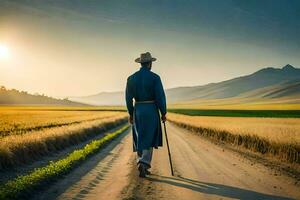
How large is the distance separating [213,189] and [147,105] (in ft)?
11.8

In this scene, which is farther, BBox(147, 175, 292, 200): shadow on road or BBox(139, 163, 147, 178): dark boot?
BBox(139, 163, 147, 178): dark boot

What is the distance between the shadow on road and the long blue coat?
1.24m

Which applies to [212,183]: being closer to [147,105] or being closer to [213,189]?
[213,189]

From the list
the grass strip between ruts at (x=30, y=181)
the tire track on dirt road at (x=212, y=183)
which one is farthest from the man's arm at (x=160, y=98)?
the grass strip between ruts at (x=30, y=181)

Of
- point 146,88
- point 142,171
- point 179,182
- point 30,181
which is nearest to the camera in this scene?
point 30,181

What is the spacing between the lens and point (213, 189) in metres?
9.74

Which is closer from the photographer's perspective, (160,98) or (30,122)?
(160,98)

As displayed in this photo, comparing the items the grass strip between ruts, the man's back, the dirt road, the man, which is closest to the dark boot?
the dirt road

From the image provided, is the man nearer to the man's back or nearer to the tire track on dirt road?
the man's back

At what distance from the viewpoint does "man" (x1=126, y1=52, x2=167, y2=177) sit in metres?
12.2

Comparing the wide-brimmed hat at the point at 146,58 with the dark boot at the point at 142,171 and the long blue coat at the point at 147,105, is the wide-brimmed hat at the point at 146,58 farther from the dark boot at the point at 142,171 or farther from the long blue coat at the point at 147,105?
the dark boot at the point at 142,171

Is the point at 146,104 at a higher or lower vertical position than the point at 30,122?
higher

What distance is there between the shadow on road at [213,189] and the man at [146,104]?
1169mm

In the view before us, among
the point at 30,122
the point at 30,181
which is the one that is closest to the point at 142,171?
the point at 30,181
